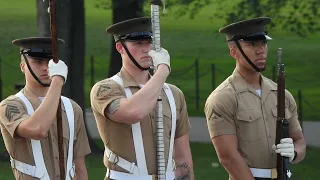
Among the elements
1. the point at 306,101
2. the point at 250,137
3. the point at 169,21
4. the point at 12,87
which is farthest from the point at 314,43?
the point at 250,137

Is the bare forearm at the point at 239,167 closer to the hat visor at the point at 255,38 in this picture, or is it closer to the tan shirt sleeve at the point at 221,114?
the tan shirt sleeve at the point at 221,114

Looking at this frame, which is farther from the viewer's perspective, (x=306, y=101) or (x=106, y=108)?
(x=306, y=101)

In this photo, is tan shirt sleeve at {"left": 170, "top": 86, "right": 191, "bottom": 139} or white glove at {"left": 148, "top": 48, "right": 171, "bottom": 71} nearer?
white glove at {"left": 148, "top": 48, "right": 171, "bottom": 71}

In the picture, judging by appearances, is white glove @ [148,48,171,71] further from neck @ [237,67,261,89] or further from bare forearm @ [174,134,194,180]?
neck @ [237,67,261,89]

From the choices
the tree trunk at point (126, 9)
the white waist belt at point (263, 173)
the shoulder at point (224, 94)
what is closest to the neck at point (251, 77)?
the shoulder at point (224, 94)

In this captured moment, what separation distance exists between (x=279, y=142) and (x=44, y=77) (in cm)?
163

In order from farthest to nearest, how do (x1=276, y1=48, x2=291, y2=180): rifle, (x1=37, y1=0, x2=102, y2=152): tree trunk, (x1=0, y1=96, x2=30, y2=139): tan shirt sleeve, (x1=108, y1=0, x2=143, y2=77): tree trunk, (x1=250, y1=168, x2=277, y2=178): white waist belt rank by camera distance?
(x1=108, y1=0, x2=143, y2=77): tree trunk → (x1=37, y1=0, x2=102, y2=152): tree trunk → (x1=250, y1=168, x2=277, y2=178): white waist belt → (x1=276, y1=48, x2=291, y2=180): rifle → (x1=0, y1=96, x2=30, y2=139): tan shirt sleeve

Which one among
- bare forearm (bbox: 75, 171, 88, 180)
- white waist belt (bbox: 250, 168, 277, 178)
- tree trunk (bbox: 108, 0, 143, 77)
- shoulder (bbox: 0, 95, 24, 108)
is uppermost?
shoulder (bbox: 0, 95, 24, 108)

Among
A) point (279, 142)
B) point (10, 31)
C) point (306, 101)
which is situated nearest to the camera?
point (279, 142)

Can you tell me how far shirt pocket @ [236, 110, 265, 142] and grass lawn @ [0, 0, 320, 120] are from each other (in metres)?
10.5

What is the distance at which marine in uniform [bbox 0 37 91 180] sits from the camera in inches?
232

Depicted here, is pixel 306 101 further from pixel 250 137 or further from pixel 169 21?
pixel 250 137

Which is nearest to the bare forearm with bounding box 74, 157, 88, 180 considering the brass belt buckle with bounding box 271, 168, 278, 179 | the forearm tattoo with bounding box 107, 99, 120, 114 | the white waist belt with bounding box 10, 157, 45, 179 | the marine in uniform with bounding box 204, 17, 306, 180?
the white waist belt with bounding box 10, 157, 45, 179

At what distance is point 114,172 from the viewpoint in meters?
6.22
